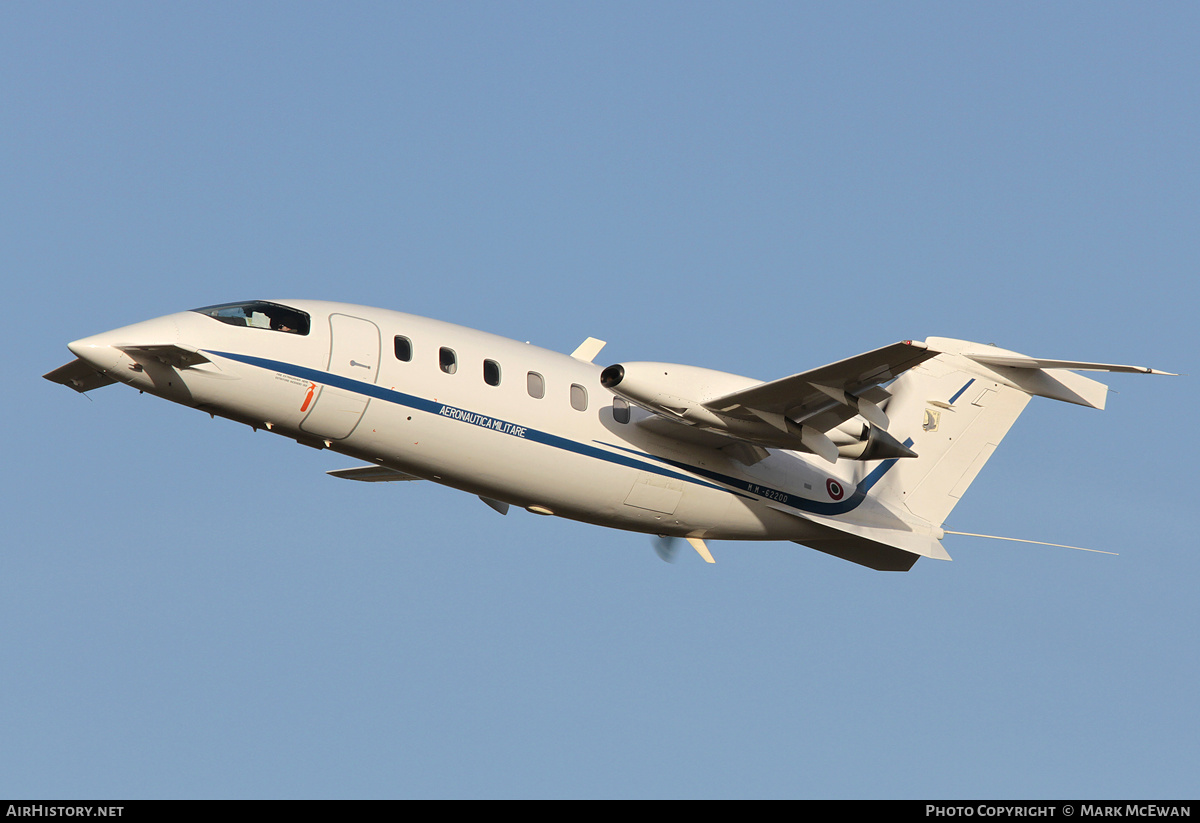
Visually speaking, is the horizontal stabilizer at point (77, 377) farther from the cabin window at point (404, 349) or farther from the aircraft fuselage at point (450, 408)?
the cabin window at point (404, 349)

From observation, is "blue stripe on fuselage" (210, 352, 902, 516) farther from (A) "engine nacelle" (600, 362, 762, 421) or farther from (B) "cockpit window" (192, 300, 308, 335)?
(A) "engine nacelle" (600, 362, 762, 421)

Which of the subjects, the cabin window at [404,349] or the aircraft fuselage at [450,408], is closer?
the aircraft fuselage at [450,408]

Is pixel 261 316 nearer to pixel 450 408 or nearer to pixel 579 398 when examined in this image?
pixel 450 408

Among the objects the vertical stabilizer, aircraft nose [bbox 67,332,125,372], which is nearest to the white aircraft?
aircraft nose [bbox 67,332,125,372]

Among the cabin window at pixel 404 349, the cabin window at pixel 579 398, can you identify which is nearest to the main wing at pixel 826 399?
the cabin window at pixel 579 398

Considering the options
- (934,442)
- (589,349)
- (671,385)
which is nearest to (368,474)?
(589,349)

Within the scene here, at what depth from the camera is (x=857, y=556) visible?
2881 centimetres

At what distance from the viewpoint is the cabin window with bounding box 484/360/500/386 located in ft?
76.8

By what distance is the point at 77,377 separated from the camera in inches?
919

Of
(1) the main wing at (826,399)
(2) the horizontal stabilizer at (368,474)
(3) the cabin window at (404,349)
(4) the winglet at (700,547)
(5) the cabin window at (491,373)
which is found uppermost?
(3) the cabin window at (404,349)

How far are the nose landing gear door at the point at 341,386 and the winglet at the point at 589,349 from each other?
209 inches

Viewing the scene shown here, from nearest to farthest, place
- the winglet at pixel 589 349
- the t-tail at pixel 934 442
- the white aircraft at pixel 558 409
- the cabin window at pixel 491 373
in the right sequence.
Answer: the white aircraft at pixel 558 409 < the cabin window at pixel 491 373 < the winglet at pixel 589 349 < the t-tail at pixel 934 442

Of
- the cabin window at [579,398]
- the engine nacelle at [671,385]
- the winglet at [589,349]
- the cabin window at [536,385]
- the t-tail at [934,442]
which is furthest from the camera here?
the t-tail at [934,442]

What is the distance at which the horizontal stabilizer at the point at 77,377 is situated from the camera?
23109 millimetres
